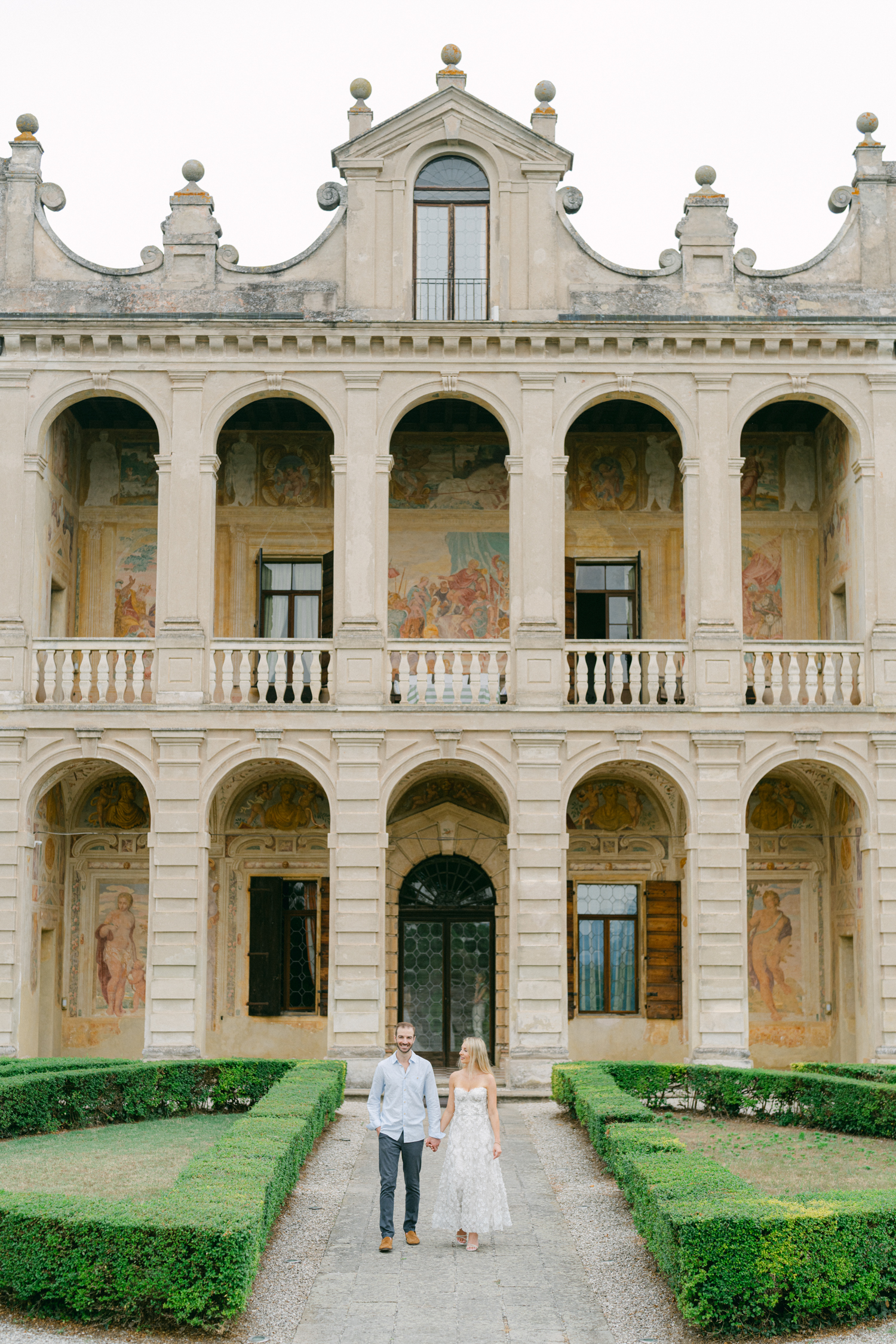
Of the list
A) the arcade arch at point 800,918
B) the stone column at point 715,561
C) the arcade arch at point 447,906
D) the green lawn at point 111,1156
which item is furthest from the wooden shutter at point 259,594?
the green lawn at point 111,1156

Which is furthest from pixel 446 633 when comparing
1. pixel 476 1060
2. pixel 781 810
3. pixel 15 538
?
pixel 476 1060

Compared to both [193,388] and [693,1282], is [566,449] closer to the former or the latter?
[193,388]

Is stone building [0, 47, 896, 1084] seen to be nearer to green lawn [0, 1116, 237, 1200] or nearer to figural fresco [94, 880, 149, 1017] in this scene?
figural fresco [94, 880, 149, 1017]

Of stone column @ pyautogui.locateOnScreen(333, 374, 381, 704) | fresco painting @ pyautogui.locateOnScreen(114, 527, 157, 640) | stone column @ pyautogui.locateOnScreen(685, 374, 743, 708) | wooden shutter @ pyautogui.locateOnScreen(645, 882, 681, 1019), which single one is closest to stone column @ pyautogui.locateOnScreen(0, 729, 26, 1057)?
fresco painting @ pyautogui.locateOnScreen(114, 527, 157, 640)

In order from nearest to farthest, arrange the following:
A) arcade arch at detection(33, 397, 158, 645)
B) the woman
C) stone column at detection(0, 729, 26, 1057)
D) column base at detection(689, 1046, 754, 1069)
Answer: the woman
column base at detection(689, 1046, 754, 1069)
stone column at detection(0, 729, 26, 1057)
arcade arch at detection(33, 397, 158, 645)

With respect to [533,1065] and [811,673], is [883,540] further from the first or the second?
[533,1065]

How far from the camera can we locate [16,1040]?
1872 centimetres

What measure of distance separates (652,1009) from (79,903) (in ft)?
28.3

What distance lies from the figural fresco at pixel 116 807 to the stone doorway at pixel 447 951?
4138 millimetres

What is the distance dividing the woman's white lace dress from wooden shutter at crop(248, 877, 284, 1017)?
11588 millimetres

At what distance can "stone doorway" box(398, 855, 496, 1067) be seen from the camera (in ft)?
70.5

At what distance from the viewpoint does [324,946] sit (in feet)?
70.1

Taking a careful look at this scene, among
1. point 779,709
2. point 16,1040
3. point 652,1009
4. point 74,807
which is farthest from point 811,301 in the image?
point 16,1040

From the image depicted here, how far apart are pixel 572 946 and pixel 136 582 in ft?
28.4
